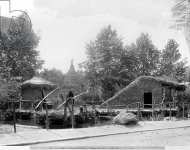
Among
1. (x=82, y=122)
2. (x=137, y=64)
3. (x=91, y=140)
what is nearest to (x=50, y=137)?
(x=91, y=140)

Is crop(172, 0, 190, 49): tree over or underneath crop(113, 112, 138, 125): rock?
over

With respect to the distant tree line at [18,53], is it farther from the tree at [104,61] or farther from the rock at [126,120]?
the rock at [126,120]

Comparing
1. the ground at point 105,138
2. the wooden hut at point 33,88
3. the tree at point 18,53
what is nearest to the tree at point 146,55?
the tree at point 18,53

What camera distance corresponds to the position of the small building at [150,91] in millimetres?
33625

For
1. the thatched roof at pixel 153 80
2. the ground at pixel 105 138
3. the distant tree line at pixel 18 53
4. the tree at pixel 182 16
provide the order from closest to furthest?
the tree at pixel 182 16
the ground at pixel 105 138
the thatched roof at pixel 153 80
the distant tree line at pixel 18 53

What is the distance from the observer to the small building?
3362cm

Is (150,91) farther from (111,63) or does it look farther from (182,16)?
(182,16)


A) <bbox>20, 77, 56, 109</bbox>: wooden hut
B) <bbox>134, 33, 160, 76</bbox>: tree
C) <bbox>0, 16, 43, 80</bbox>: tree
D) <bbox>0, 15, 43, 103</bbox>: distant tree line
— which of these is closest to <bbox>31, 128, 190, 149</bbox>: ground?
<bbox>20, 77, 56, 109</bbox>: wooden hut

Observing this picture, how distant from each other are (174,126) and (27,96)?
18.4 metres

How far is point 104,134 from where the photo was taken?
572 inches

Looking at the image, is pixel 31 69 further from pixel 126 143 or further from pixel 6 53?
pixel 126 143

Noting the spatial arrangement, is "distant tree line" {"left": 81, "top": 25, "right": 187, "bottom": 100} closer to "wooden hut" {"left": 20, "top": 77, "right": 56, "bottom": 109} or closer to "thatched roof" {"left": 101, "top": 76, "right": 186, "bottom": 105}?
"thatched roof" {"left": 101, "top": 76, "right": 186, "bottom": 105}

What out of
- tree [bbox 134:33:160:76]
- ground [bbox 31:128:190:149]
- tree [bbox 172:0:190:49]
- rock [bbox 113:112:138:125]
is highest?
tree [bbox 134:33:160:76]

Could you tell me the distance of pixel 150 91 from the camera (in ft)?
113
